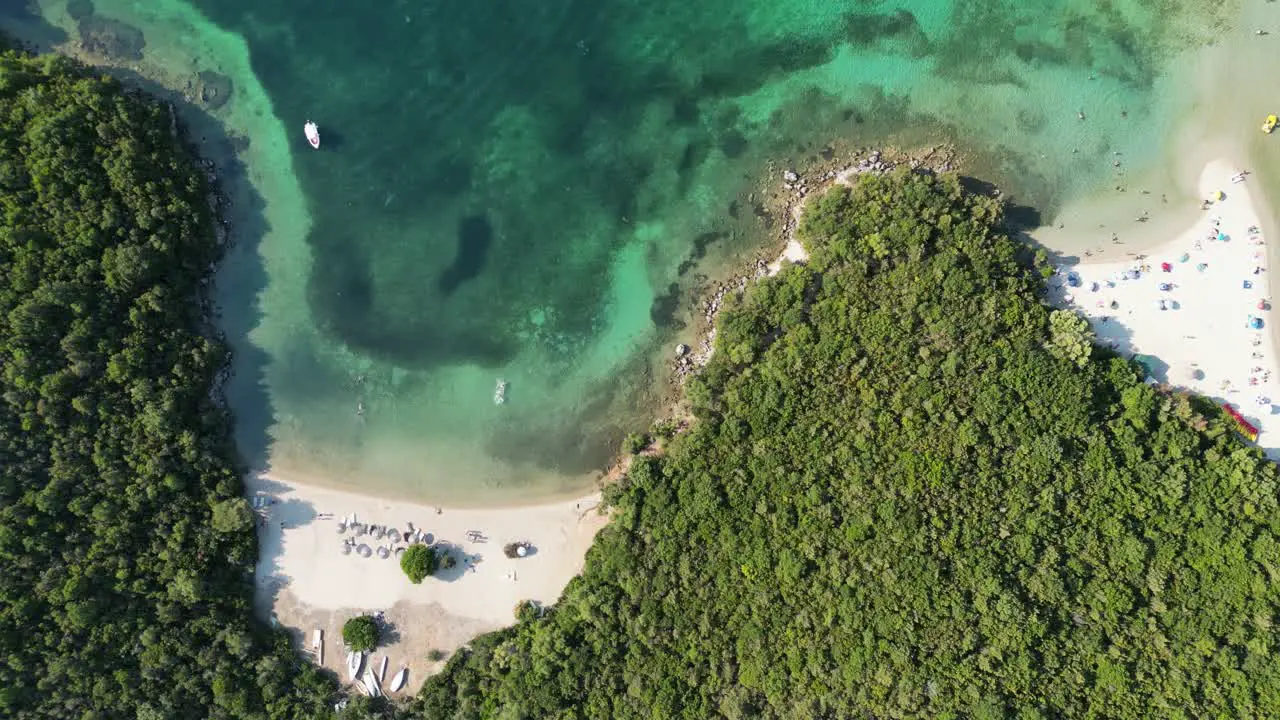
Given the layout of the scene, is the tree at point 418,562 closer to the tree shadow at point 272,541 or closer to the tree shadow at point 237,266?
the tree shadow at point 272,541

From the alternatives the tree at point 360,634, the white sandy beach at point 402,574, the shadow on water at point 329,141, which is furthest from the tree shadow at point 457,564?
the shadow on water at point 329,141

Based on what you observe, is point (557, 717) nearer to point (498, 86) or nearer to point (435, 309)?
point (435, 309)

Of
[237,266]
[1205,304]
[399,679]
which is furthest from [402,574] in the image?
[1205,304]

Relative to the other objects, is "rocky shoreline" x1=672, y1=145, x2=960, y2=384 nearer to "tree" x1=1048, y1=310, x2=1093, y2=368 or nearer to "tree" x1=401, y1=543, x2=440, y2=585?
"tree" x1=1048, y1=310, x2=1093, y2=368

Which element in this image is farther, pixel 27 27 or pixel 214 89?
pixel 214 89

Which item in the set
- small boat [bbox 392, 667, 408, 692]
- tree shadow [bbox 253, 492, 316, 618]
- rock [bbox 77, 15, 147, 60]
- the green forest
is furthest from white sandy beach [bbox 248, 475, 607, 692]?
rock [bbox 77, 15, 147, 60]

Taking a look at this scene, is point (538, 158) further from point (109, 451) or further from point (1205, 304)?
point (1205, 304)

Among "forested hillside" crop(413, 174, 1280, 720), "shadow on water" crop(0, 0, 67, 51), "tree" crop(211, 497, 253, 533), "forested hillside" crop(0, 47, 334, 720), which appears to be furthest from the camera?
"shadow on water" crop(0, 0, 67, 51)
